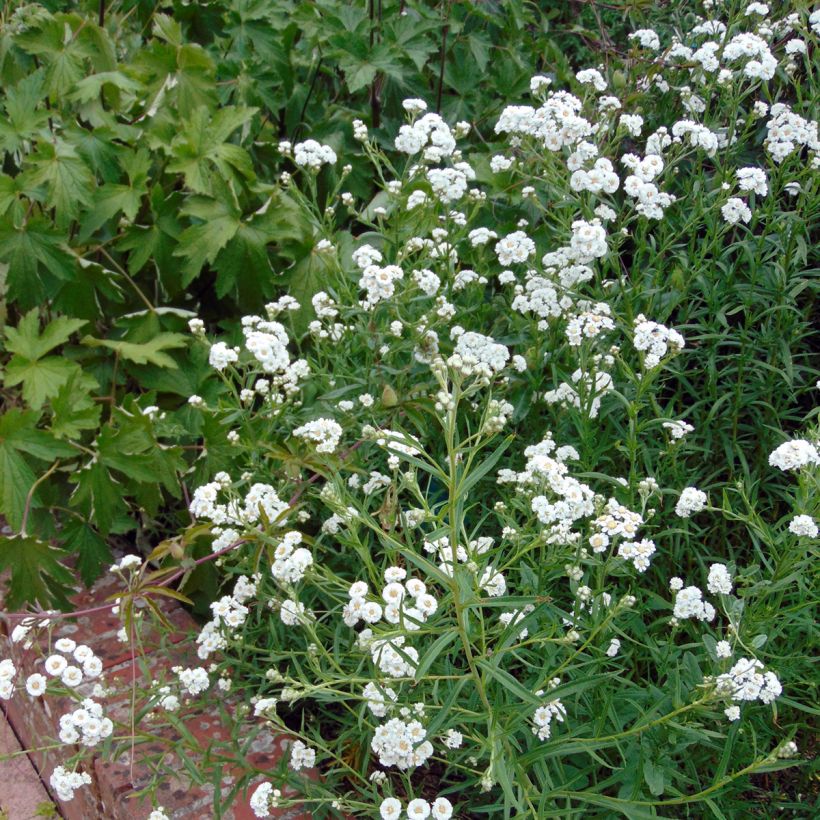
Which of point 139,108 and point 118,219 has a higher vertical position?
point 139,108

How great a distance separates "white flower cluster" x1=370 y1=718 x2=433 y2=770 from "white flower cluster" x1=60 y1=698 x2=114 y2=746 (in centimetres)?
55

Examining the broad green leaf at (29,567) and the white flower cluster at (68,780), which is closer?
the white flower cluster at (68,780)

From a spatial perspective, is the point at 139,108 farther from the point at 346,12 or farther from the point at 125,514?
the point at 125,514

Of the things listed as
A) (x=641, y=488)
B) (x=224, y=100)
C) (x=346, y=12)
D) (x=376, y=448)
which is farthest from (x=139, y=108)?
(x=641, y=488)

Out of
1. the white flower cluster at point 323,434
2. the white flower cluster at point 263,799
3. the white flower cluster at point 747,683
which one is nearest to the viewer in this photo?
the white flower cluster at point 747,683

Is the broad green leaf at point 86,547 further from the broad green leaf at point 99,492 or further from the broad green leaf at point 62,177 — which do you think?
the broad green leaf at point 62,177

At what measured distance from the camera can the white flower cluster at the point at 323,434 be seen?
1979mm

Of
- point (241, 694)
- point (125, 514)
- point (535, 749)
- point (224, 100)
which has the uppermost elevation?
point (224, 100)

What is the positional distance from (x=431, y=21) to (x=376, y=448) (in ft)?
6.14

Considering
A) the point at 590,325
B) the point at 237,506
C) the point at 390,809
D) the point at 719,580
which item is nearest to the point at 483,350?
the point at 590,325

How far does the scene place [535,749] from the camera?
1.81 m

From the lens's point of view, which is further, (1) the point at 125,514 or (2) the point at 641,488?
(1) the point at 125,514

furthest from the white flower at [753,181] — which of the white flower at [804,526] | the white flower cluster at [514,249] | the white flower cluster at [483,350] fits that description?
the white flower at [804,526]

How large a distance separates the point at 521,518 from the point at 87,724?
113 centimetres
